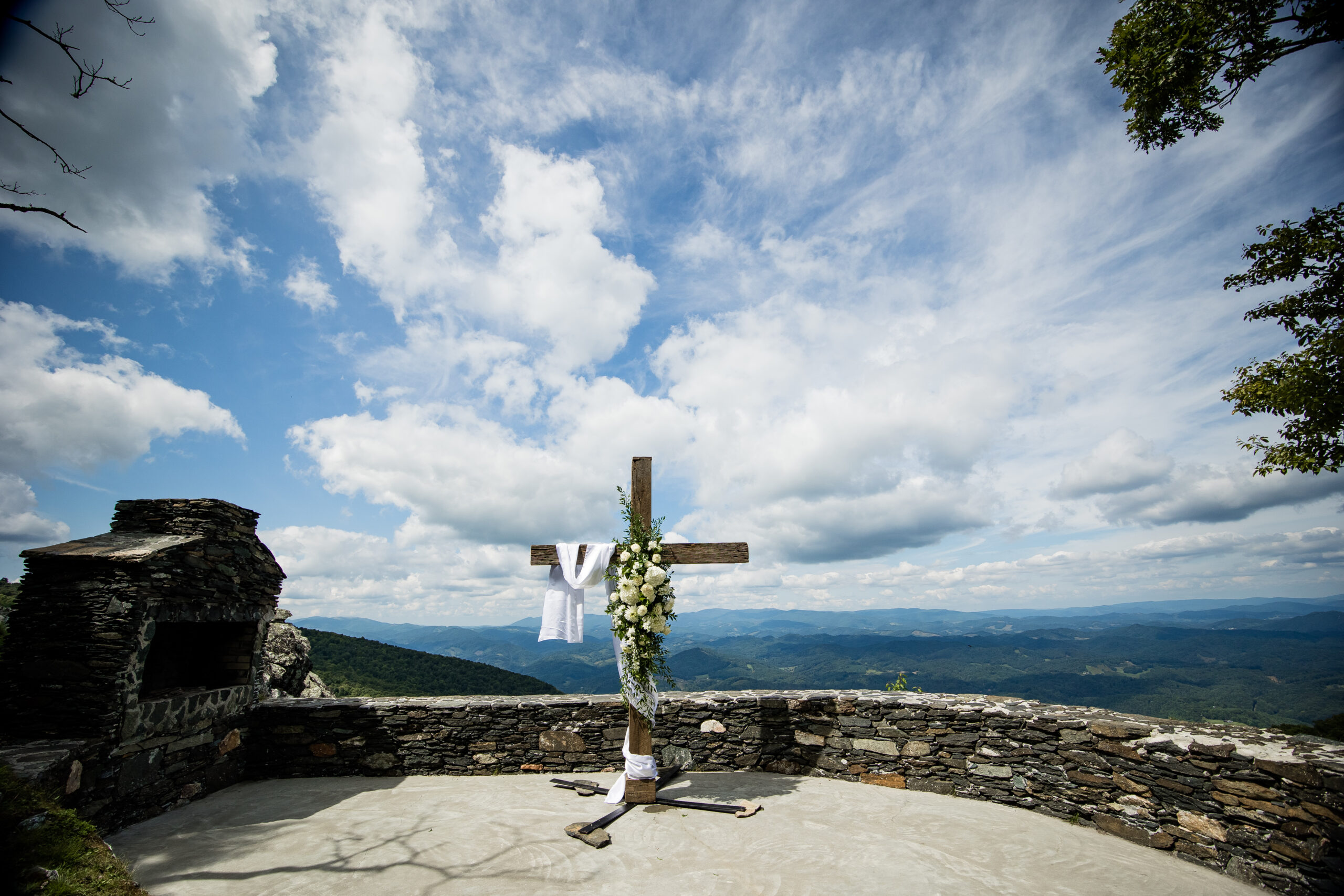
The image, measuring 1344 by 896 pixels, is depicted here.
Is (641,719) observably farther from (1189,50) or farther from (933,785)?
(1189,50)

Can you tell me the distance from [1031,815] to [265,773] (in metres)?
8.66

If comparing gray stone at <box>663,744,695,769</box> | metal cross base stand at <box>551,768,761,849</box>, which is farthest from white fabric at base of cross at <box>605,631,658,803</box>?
gray stone at <box>663,744,695,769</box>

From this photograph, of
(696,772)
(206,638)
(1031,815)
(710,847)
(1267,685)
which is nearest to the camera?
(710,847)

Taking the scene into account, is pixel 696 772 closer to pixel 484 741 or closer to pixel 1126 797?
pixel 484 741

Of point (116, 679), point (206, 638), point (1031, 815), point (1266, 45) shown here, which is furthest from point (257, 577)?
point (1266, 45)

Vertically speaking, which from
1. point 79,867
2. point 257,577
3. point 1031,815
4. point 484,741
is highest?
point 257,577

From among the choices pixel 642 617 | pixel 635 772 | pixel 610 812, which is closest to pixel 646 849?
pixel 610 812

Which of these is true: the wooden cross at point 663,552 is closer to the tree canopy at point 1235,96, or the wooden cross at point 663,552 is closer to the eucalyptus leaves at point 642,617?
the eucalyptus leaves at point 642,617

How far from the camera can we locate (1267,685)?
14275 cm

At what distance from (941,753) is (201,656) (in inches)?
361

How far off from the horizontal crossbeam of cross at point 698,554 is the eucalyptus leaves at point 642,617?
0.17 metres

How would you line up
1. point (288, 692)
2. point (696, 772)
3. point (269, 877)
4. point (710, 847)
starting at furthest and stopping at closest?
point (288, 692) → point (696, 772) → point (710, 847) → point (269, 877)

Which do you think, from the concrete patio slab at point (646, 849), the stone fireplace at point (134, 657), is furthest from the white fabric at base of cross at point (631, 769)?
the stone fireplace at point (134, 657)

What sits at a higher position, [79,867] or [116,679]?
[116,679]
